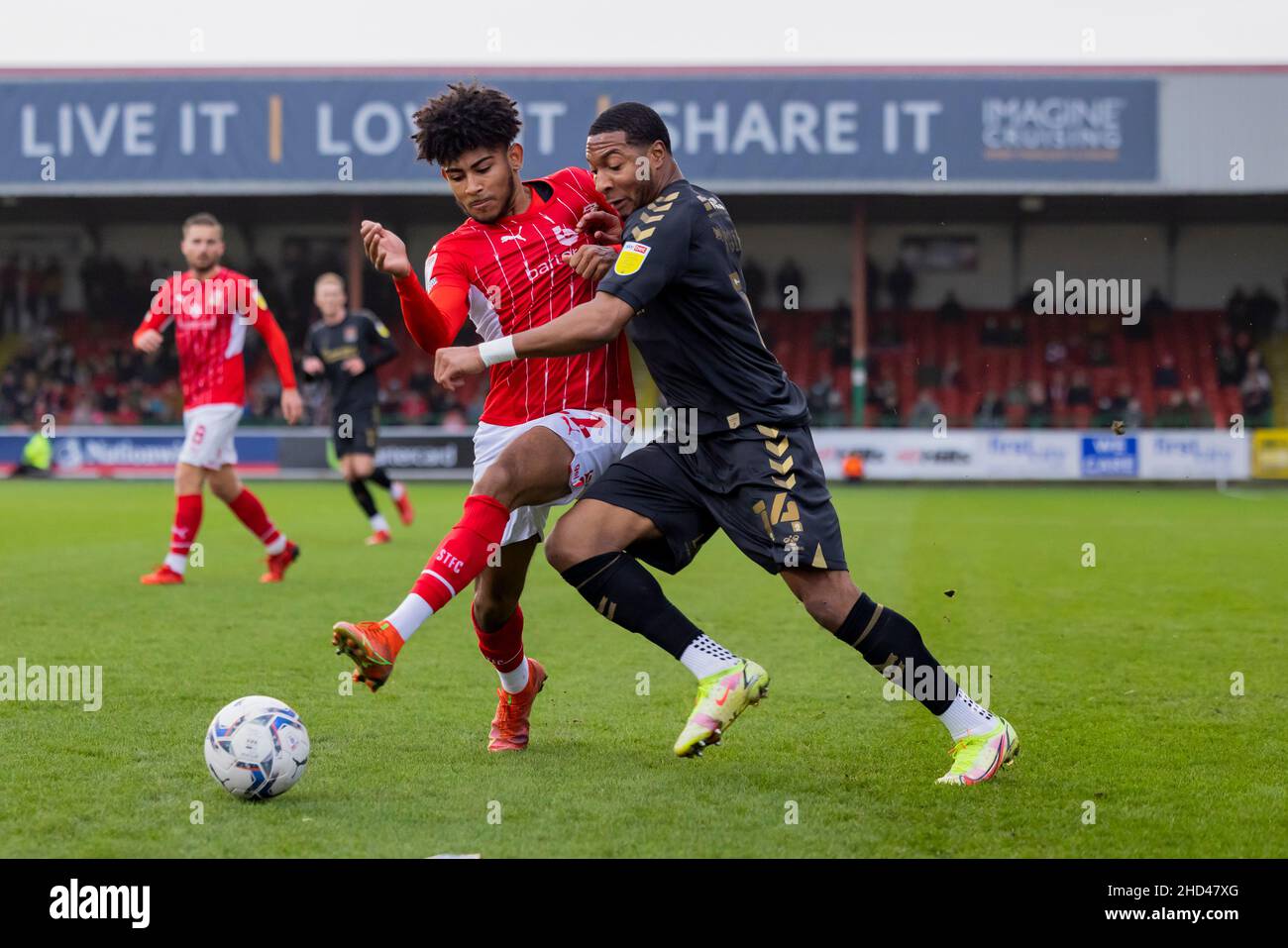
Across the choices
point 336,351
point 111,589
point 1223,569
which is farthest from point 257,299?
point 1223,569

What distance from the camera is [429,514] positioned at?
1750 cm

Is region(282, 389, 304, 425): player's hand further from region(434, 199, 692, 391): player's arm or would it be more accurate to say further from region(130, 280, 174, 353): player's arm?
region(434, 199, 692, 391): player's arm

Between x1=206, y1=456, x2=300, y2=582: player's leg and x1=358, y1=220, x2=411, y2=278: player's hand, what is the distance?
5.97 metres

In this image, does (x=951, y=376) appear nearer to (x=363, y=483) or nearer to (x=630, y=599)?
(x=363, y=483)

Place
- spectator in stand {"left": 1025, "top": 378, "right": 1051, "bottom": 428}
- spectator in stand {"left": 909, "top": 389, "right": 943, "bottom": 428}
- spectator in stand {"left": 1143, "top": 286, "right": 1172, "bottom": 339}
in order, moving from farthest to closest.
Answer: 1. spectator in stand {"left": 1143, "top": 286, "right": 1172, "bottom": 339}
2. spectator in stand {"left": 909, "top": 389, "right": 943, "bottom": 428}
3. spectator in stand {"left": 1025, "top": 378, "right": 1051, "bottom": 428}

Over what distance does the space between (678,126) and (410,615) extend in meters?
23.8

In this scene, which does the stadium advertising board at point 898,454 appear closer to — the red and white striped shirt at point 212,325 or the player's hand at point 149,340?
the red and white striped shirt at point 212,325

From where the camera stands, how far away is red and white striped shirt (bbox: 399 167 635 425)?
4.91 metres

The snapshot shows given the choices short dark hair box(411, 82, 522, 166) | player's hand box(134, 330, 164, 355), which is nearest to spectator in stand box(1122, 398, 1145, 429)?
player's hand box(134, 330, 164, 355)

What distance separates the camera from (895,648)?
14.7 feet

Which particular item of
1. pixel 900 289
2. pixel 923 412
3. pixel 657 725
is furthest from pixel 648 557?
pixel 900 289
